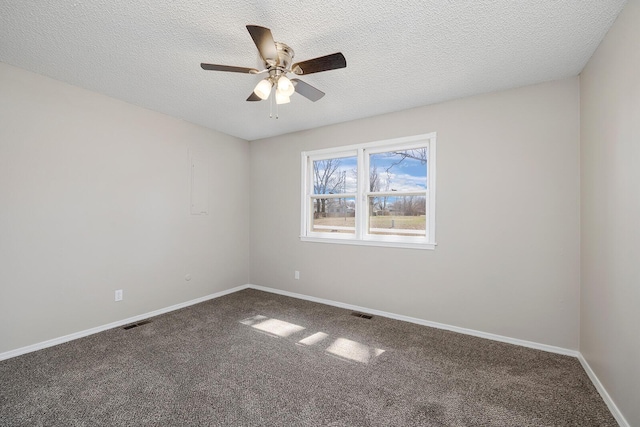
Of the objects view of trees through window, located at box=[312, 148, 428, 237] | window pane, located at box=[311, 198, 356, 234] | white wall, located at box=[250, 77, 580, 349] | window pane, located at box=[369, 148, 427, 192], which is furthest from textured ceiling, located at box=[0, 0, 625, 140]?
window pane, located at box=[311, 198, 356, 234]

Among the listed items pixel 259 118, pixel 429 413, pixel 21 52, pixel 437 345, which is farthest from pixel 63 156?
pixel 437 345

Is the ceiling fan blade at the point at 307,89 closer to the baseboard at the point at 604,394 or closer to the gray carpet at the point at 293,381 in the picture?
the gray carpet at the point at 293,381

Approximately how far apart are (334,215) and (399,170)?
1145mm

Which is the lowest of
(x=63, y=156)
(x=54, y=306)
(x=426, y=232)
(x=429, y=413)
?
(x=429, y=413)

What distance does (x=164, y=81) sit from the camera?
8.87 ft

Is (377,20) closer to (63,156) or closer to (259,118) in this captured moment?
(259,118)

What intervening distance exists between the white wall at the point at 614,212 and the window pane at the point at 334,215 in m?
2.42

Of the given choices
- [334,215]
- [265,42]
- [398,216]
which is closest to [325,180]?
[334,215]

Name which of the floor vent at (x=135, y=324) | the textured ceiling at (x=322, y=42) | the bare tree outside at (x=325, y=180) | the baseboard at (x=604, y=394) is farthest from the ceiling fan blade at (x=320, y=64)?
the floor vent at (x=135, y=324)

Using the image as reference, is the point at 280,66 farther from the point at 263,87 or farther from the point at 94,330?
the point at 94,330

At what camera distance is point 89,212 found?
9.64ft

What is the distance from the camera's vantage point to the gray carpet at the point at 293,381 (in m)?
1.76

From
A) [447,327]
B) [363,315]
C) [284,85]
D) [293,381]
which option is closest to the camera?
[284,85]

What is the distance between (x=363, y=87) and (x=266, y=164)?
234cm
